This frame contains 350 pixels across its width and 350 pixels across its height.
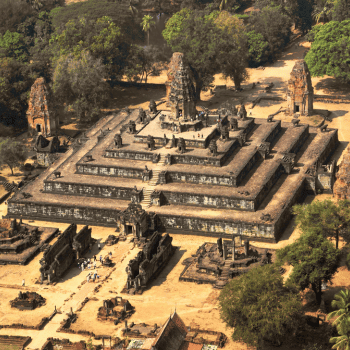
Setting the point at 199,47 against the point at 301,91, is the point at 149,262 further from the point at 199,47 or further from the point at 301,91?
the point at 199,47

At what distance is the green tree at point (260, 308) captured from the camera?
57.1 metres

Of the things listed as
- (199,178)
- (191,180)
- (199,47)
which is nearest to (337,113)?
(199,47)

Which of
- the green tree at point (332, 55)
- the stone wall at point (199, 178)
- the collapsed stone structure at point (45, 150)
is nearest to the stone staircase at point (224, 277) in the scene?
the stone wall at point (199, 178)

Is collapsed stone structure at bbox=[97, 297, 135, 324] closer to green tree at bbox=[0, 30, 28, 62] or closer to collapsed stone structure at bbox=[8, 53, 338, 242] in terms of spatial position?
collapsed stone structure at bbox=[8, 53, 338, 242]

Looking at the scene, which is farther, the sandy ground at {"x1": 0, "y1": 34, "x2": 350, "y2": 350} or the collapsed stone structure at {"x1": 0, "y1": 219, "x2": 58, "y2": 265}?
the collapsed stone structure at {"x1": 0, "y1": 219, "x2": 58, "y2": 265}

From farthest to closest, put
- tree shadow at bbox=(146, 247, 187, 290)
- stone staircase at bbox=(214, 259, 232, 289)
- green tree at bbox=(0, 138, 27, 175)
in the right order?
green tree at bbox=(0, 138, 27, 175)
tree shadow at bbox=(146, 247, 187, 290)
stone staircase at bbox=(214, 259, 232, 289)

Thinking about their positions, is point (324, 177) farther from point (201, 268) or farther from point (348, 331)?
point (348, 331)

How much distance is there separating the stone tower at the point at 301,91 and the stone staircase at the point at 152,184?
26.2 metres

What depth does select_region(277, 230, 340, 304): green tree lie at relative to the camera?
205 feet

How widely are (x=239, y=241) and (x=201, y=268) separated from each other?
5897 millimetres

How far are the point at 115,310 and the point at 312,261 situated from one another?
1686 centimetres

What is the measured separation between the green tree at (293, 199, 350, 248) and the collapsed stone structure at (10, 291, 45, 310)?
939 inches

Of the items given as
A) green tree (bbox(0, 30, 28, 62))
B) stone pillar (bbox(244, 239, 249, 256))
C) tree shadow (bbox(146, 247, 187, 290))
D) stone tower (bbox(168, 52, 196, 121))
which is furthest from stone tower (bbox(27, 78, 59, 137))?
stone pillar (bbox(244, 239, 249, 256))

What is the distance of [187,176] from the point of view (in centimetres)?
8281
